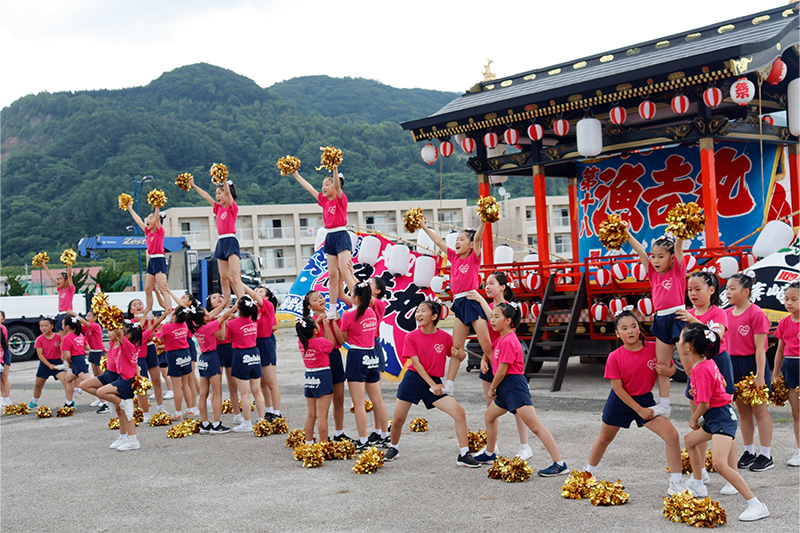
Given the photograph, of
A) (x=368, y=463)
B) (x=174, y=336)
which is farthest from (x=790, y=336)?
(x=174, y=336)

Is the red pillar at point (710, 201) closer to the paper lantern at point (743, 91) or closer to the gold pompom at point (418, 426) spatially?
the paper lantern at point (743, 91)

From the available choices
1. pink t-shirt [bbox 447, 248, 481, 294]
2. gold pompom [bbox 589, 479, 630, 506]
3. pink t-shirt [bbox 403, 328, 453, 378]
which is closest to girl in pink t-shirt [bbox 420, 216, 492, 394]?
pink t-shirt [bbox 447, 248, 481, 294]

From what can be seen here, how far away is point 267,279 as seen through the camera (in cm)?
5672

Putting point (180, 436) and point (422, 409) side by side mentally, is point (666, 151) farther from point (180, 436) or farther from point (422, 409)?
point (180, 436)

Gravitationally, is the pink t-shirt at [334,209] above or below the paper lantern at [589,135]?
below

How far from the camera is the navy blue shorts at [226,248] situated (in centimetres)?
973

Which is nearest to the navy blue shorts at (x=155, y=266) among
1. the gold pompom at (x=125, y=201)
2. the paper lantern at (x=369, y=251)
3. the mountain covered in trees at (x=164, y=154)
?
the gold pompom at (x=125, y=201)

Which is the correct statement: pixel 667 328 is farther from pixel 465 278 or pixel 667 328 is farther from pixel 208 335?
pixel 208 335

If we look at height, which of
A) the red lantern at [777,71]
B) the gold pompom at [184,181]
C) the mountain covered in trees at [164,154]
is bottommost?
the gold pompom at [184,181]

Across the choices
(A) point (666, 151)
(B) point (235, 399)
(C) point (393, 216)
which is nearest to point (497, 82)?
(A) point (666, 151)

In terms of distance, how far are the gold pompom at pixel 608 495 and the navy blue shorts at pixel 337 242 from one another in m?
4.74

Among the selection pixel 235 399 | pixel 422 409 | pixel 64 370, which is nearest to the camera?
pixel 235 399

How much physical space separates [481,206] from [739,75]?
18.2ft

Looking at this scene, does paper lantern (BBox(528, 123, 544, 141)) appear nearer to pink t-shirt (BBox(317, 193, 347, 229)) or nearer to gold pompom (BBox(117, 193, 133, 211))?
pink t-shirt (BBox(317, 193, 347, 229))
